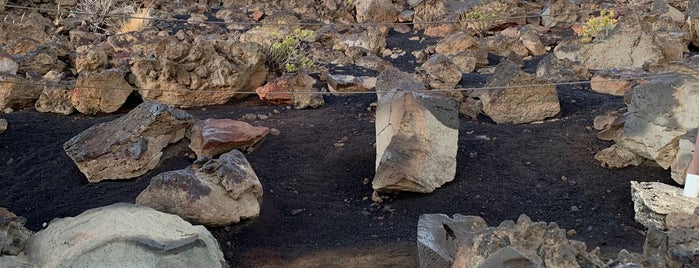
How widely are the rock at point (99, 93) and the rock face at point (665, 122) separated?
4.64 meters

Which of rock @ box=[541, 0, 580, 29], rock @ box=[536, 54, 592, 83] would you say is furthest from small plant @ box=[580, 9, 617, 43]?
rock @ box=[541, 0, 580, 29]

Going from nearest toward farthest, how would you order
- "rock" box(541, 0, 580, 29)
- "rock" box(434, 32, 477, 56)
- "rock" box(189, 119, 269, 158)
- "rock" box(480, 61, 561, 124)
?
"rock" box(189, 119, 269, 158), "rock" box(480, 61, 561, 124), "rock" box(434, 32, 477, 56), "rock" box(541, 0, 580, 29)

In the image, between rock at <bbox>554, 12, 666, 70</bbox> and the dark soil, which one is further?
rock at <bbox>554, 12, 666, 70</bbox>

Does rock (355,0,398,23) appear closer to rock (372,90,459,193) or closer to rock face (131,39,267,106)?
rock face (131,39,267,106)

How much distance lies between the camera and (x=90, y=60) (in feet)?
26.1

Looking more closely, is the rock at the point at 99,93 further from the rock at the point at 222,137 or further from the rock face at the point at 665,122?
the rock face at the point at 665,122

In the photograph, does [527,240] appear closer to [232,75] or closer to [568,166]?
[568,166]

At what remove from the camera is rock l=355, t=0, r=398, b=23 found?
570 inches

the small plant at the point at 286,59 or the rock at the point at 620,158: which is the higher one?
the rock at the point at 620,158

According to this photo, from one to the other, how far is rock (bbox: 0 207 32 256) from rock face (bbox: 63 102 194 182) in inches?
55.2

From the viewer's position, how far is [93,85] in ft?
22.7

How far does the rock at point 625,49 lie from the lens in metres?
9.16

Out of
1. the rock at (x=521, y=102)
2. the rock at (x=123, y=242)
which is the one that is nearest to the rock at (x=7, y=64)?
the rock at (x=123, y=242)

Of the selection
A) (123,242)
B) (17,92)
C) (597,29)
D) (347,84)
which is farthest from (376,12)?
(123,242)
